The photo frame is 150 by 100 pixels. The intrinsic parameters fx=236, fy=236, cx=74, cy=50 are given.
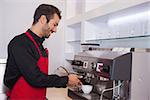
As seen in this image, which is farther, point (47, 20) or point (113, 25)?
point (113, 25)

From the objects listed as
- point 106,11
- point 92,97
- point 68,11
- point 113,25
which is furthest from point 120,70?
point 68,11

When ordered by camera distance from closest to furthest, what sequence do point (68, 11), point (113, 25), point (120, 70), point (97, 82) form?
1. point (120, 70)
2. point (97, 82)
3. point (113, 25)
4. point (68, 11)

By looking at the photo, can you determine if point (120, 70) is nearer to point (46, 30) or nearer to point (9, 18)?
point (46, 30)

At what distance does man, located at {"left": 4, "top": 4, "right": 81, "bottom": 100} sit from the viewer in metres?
1.36

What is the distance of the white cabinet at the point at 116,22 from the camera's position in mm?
1833

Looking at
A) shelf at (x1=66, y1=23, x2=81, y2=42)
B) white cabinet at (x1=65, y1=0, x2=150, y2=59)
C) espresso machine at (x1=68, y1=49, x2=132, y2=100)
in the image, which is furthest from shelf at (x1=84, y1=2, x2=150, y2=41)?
shelf at (x1=66, y1=23, x2=81, y2=42)

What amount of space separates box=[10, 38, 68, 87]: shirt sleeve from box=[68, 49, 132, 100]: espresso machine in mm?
289

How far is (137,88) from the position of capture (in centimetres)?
127

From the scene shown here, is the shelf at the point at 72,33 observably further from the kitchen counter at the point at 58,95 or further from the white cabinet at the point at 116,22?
the kitchen counter at the point at 58,95

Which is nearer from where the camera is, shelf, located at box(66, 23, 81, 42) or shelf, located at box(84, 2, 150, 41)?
shelf, located at box(84, 2, 150, 41)

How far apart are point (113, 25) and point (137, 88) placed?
120 centimetres

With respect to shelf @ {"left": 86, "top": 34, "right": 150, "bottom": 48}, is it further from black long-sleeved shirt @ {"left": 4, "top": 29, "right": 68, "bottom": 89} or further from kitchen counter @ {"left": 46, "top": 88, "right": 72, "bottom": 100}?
black long-sleeved shirt @ {"left": 4, "top": 29, "right": 68, "bottom": 89}

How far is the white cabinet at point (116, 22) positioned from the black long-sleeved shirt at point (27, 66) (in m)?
0.77

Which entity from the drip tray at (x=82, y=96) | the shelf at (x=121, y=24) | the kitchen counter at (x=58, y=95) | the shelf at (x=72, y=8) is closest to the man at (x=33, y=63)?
the drip tray at (x=82, y=96)
